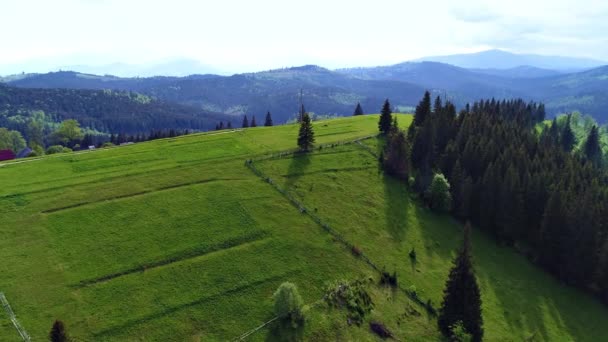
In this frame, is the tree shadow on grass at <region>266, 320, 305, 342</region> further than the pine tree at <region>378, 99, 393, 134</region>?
No

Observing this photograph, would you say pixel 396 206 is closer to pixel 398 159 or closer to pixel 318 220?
pixel 398 159

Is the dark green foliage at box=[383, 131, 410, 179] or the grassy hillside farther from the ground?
the dark green foliage at box=[383, 131, 410, 179]

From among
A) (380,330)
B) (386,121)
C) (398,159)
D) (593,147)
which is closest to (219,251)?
(380,330)

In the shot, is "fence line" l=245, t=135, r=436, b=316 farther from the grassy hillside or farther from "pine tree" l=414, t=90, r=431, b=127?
"pine tree" l=414, t=90, r=431, b=127

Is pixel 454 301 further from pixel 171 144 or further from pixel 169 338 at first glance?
pixel 171 144

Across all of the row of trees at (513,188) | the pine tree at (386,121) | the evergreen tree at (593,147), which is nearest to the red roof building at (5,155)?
the row of trees at (513,188)

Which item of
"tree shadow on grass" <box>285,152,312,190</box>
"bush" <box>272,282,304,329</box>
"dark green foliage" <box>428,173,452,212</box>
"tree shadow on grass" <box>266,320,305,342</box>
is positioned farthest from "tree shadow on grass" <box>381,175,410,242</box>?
"tree shadow on grass" <box>266,320,305,342</box>

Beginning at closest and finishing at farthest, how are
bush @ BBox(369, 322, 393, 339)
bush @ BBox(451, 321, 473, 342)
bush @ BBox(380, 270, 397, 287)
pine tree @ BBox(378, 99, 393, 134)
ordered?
bush @ BBox(369, 322, 393, 339)
bush @ BBox(451, 321, 473, 342)
bush @ BBox(380, 270, 397, 287)
pine tree @ BBox(378, 99, 393, 134)
